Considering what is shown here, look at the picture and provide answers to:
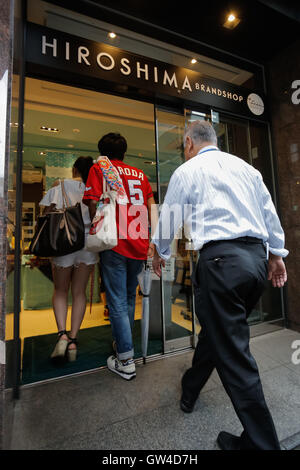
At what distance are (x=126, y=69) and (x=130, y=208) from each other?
1.37 meters

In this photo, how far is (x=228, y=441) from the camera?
4.17ft

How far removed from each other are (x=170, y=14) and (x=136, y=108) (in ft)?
5.17

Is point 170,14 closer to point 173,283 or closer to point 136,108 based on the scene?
point 136,108

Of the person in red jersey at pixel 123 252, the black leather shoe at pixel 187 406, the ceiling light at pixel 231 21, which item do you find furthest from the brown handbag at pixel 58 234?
the ceiling light at pixel 231 21

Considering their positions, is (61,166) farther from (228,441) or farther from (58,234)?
(228,441)

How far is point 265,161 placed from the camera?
10.5 ft

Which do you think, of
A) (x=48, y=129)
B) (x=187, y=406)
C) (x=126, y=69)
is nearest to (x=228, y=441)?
(x=187, y=406)

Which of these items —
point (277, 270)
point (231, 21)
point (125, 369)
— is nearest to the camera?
point (277, 270)

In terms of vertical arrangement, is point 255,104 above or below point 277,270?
above

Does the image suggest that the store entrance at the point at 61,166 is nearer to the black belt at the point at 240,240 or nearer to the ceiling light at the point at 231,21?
the black belt at the point at 240,240

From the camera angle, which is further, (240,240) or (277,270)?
(277,270)

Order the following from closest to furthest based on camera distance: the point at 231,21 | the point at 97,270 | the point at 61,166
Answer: the point at 231,21 → the point at 97,270 → the point at 61,166

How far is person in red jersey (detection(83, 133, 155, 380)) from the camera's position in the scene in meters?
1.92

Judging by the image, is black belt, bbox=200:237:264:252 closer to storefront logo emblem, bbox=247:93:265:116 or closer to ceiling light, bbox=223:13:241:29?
storefront logo emblem, bbox=247:93:265:116
